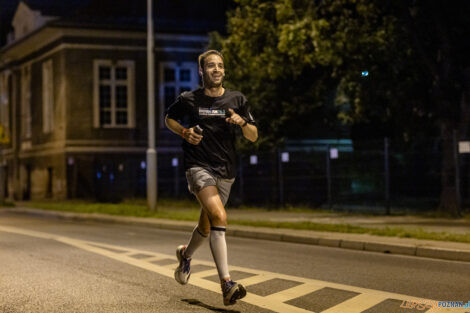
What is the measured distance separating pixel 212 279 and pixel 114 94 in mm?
31096

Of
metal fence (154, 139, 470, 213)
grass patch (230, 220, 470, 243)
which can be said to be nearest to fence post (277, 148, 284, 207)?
metal fence (154, 139, 470, 213)

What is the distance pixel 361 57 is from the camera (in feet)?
67.4

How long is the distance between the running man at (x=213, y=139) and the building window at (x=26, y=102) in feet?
125

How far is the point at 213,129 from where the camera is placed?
6.66 meters

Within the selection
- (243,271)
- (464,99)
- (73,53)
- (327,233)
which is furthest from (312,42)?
(73,53)

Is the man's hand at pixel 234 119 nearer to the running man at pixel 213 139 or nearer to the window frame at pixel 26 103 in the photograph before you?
the running man at pixel 213 139

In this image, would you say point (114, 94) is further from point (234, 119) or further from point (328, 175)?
point (234, 119)

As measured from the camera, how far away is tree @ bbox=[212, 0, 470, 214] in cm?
1892

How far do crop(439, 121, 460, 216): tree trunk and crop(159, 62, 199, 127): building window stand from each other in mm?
22320

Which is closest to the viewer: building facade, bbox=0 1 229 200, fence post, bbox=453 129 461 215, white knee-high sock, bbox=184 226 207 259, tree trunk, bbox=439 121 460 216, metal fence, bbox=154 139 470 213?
white knee-high sock, bbox=184 226 207 259

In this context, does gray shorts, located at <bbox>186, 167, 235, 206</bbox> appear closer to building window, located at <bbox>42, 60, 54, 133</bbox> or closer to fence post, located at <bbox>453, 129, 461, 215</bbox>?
fence post, located at <bbox>453, 129, 461, 215</bbox>

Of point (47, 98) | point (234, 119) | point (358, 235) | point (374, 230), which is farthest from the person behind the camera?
point (47, 98)

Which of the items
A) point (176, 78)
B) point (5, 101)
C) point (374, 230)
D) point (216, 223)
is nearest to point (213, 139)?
point (216, 223)

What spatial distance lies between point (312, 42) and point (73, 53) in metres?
21.3
